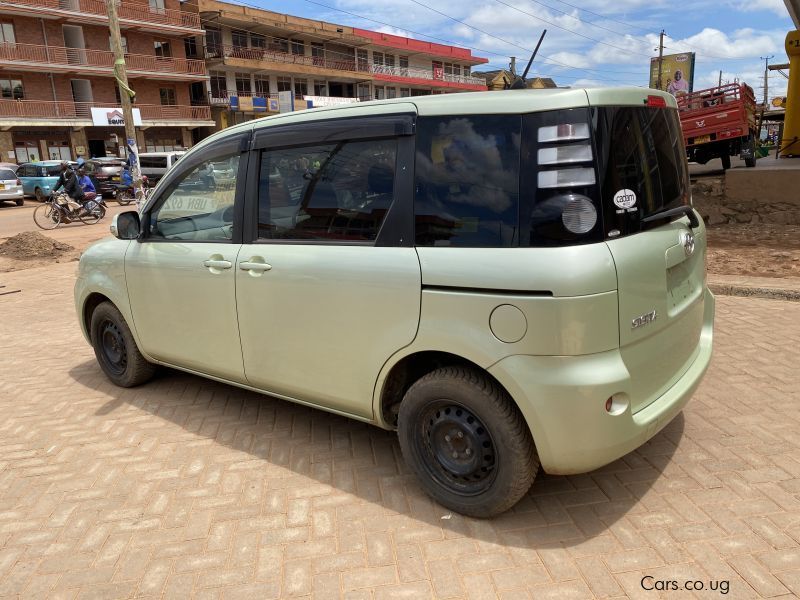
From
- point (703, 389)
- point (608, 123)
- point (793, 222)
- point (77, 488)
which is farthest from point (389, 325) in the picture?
point (793, 222)

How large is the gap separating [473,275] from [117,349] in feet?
11.2

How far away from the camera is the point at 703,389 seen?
414cm

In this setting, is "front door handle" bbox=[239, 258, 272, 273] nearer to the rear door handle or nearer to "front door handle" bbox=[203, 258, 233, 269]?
the rear door handle

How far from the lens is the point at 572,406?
242 centimetres

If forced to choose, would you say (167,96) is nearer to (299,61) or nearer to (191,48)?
(191,48)

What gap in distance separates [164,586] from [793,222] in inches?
414

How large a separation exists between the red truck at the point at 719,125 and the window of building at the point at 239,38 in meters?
39.1

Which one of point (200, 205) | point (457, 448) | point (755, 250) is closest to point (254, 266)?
point (200, 205)

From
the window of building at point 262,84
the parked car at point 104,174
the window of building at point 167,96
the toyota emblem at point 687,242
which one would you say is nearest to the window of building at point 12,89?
the window of building at point 167,96

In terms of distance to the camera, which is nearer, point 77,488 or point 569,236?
point 569,236

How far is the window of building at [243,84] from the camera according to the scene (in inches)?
1796

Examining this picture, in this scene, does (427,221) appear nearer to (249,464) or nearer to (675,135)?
(675,135)

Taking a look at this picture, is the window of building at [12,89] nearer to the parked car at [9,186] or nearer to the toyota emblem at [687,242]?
the parked car at [9,186]

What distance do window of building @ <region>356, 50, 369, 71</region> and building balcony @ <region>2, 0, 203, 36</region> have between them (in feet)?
51.3
